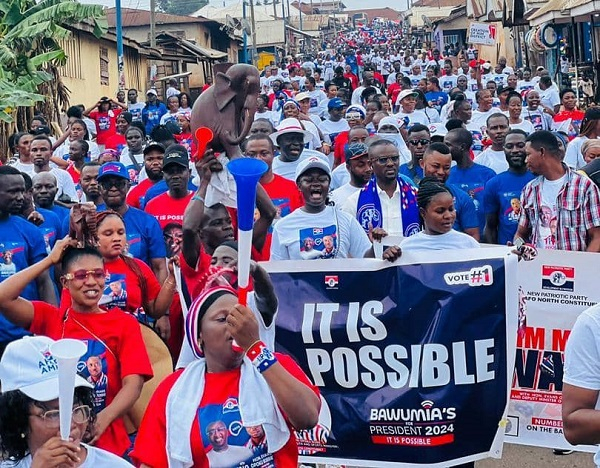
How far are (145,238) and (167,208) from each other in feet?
2.41

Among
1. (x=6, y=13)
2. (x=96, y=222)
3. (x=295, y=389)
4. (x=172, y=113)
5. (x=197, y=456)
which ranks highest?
(x=6, y=13)

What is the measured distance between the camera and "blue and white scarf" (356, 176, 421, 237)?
7242 mm

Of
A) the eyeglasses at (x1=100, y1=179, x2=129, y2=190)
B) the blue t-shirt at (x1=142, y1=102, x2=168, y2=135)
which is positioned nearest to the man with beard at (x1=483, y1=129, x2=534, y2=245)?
the eyeglasses at (x1=100, y1=179, x2=129, y2=190)

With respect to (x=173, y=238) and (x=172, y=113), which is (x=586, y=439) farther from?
(x=172, y=113)

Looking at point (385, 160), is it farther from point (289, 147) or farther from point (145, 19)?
point (145, 19)

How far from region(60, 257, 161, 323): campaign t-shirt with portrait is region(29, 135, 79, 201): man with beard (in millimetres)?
4075

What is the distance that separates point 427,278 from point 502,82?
768 inches

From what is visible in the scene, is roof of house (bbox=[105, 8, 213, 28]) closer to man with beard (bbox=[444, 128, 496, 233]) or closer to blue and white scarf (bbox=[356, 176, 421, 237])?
man with beard (bbox=[444, 128, 496, 233])

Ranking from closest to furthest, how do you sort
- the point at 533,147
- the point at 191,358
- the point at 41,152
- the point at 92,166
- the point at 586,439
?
the point at 586,439
the point at 191,358
the point at 533,147
the point at 92,166
the point at 41,152

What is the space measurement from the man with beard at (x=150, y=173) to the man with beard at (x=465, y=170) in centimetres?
241

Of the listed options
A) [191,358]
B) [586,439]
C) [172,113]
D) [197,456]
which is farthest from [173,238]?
[172,113]

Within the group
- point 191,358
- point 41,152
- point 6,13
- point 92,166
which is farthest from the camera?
point 6,13

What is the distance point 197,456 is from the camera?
12.1ft

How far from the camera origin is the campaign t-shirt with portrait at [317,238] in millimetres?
6762
